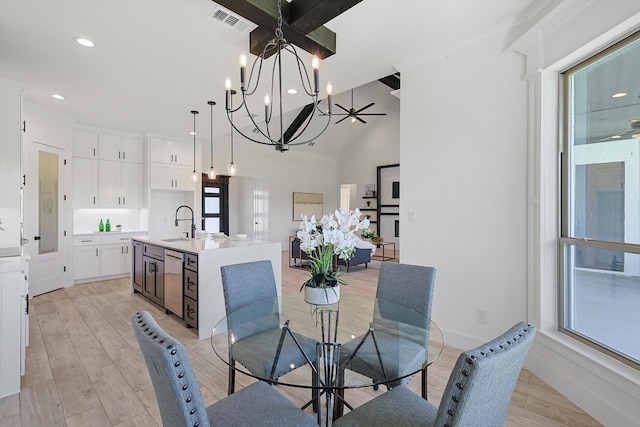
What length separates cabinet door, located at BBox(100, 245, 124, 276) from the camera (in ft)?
18.3

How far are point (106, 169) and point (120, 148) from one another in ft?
1.58

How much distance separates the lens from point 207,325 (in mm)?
3199

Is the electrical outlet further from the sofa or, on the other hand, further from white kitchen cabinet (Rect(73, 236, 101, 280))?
white kitchen cabinet (Rect(73, 236, 101, 280))

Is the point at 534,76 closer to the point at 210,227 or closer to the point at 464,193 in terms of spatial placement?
the point at 464,193

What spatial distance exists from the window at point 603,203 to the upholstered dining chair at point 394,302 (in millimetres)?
1125

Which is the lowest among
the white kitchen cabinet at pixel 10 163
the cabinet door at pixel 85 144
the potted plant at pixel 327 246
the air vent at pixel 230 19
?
the potted plant at pixel 327 246

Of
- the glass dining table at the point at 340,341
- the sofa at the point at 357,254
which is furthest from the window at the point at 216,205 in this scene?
the glass dining table at the point at 340,341

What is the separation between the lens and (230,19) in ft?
7.95

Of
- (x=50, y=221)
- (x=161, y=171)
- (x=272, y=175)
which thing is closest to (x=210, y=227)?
(x=272, y=175)

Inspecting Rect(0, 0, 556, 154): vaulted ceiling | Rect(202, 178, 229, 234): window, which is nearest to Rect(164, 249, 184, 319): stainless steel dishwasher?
Rect(0, 0, 556, 154): vaulted ceiling

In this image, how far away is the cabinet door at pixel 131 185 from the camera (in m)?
5.97

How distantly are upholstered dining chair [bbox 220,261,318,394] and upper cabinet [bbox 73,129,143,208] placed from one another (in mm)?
4950

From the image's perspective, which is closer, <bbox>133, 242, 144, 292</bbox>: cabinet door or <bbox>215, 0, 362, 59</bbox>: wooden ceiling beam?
<bbox>215, 0, 362, 59</bbox>: wooden ceiling beam

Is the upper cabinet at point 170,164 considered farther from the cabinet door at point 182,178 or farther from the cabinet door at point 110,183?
the cabinet door at point 110,183
